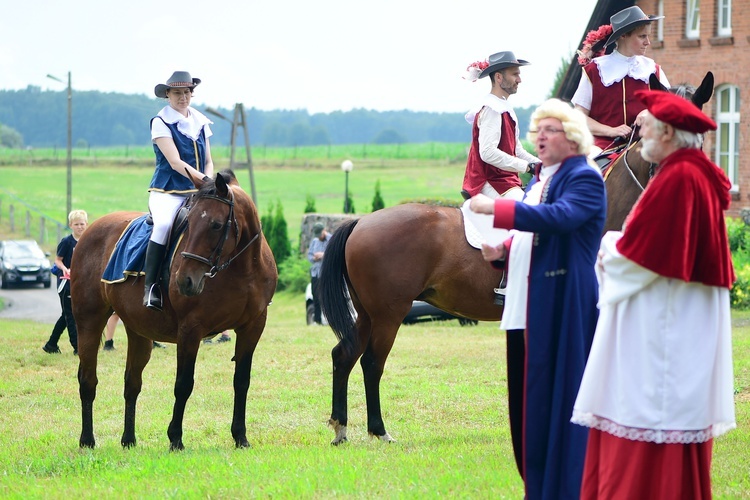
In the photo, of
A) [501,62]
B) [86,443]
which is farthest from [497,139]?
[86,443]

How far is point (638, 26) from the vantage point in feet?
27.2

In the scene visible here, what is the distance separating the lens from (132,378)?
344 inches

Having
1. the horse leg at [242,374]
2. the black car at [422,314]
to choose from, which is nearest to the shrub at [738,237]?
the black car at [422,314]

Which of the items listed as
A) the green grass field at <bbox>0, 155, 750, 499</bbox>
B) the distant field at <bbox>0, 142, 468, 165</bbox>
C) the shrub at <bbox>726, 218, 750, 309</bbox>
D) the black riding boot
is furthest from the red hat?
the distant field at <bbox>0, 142, 468, 165</bbox>

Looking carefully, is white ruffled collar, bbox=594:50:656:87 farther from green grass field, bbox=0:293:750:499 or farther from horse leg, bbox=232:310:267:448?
horse leg, bbox=232:310:267:448

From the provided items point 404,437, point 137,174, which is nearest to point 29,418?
point 404,437

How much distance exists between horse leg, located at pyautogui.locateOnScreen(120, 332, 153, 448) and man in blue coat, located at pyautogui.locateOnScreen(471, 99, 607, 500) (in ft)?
14.2

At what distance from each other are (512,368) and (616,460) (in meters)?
1.02

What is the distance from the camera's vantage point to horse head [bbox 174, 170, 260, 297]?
24.5 ft

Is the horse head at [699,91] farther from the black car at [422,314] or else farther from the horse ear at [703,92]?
the black car at [422,314]

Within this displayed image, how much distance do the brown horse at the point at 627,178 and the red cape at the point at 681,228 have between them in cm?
294

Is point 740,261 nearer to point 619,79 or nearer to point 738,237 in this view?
point 738,237

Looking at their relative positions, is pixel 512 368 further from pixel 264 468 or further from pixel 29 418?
pixel 29 418

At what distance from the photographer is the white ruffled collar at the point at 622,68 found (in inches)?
A: 324
